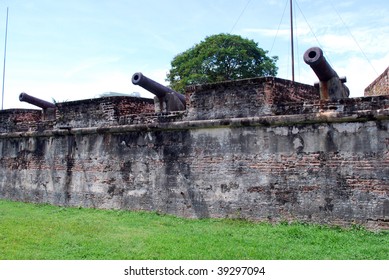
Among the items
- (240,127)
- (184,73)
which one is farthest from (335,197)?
(184,73)

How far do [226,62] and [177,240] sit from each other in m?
18.6

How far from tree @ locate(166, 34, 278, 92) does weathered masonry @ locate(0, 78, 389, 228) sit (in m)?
14.0

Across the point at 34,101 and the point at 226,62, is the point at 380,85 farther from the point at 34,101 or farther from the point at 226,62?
the point at 226,62

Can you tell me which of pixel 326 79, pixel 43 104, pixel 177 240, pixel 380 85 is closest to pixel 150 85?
pixel 326 79

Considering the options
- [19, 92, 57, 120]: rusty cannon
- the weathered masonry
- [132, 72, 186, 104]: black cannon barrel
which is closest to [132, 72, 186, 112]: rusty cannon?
[132, 72, 186, 104]: black cannon barrel

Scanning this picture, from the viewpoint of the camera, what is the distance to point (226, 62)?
23.4 meters

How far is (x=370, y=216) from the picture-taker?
6.07 m

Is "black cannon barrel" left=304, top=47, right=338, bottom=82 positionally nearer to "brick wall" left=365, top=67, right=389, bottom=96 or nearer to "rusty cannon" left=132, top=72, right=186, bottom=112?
"brick wall" left=365, top=67, right=389, bottom=96

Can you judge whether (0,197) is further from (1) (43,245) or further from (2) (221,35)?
(2) (221,35)

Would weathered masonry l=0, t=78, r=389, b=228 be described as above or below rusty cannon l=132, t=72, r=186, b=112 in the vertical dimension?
below

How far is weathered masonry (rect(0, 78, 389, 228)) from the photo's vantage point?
619 cm

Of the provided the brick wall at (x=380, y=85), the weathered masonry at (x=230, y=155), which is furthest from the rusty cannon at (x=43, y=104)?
the brick wall at (x=380, y=85)
